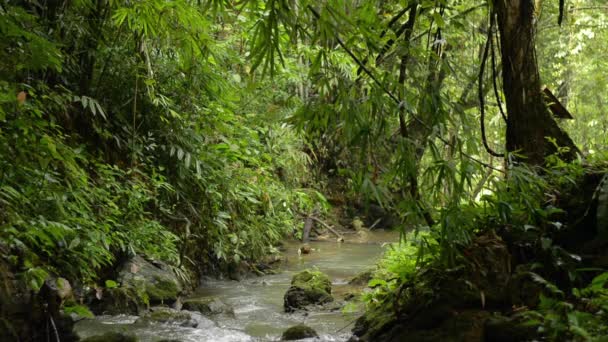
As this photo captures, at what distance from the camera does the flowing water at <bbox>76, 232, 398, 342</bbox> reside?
15.1 feet

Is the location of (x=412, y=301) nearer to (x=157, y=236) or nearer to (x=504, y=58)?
(x=504, y=58)

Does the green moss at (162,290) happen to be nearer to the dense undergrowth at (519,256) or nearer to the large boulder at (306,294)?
the large boulder at (306,294)

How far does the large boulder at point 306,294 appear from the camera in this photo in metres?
6.05

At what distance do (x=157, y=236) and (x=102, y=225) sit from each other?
0.94 meters

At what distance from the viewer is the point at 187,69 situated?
520cm

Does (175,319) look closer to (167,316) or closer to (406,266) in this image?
(167,316)

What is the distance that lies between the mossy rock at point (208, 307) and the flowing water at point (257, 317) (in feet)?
0.33

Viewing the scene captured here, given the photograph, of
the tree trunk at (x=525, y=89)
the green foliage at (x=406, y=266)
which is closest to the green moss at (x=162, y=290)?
the green foliage at (x=406, y=266)

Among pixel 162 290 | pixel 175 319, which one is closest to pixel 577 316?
pixel 175 319

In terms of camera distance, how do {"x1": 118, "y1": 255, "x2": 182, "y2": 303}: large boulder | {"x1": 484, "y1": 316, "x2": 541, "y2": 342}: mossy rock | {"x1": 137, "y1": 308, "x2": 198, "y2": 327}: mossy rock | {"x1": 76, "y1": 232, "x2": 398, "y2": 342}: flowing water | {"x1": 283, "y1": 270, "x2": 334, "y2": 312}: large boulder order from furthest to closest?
{"x1": 283, "y1": 270, "x2": 334, "y2": 312}: large boulder → {"x1": 118, "y1": 255, "x2": 182, "y2": 303}: large boulder → {"x1": 137, "y1": 308, "x2": 198, "y2": 327}: mossy rock → {"x1": 76, "y1": 232, "x2": 398, "y2": 342}: flowing water → {"x1": 484, "y1": 316, "x2": 541, "y2": 342}: mossy rock

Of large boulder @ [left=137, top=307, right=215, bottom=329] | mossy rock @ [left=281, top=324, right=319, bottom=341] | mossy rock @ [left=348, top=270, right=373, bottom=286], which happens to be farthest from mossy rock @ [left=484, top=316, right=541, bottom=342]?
mossy rock @ [left=348, top=270, right=373, bottom=286]

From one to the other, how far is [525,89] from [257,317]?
11.4ft

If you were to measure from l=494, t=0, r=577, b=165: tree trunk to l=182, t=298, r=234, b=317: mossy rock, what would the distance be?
131 inches

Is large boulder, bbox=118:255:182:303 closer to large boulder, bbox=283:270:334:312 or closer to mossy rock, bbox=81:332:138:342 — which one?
large boulder, bbox=283:270:334:312
